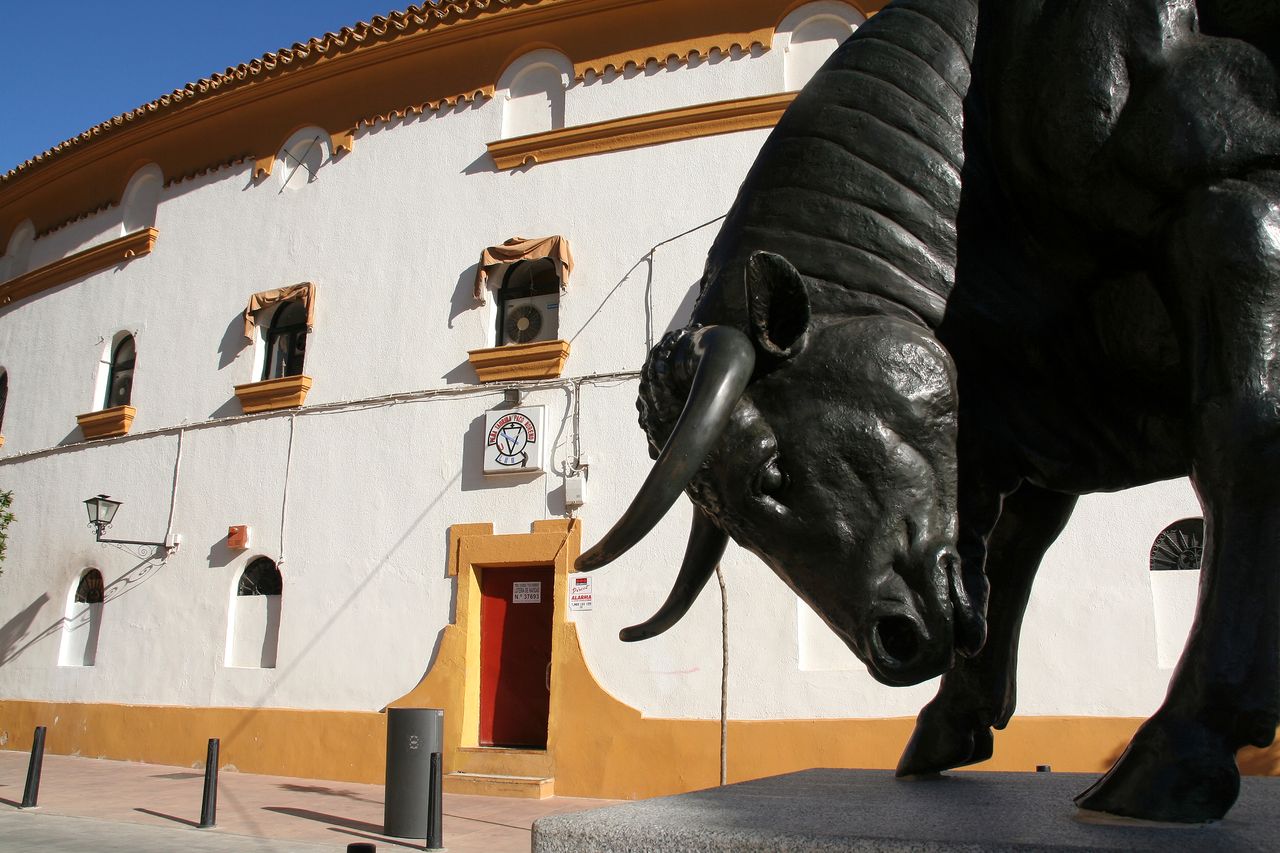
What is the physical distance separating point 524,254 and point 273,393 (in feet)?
11.7

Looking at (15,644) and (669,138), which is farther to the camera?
(15,644)

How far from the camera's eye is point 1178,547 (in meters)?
8.05

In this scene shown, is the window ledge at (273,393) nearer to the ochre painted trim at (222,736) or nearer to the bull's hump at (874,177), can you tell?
the ochre painted trim at (222,736)

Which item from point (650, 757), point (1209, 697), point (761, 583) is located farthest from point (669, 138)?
point (1209, 697)

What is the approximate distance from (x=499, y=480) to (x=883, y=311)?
874 centimetres

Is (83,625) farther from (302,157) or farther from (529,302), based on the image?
(529,302)

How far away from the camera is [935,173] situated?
1734 millimetres

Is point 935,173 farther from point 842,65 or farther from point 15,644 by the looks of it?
point 15,644

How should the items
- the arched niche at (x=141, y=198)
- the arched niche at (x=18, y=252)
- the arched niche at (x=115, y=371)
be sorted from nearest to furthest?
the arched niche at (x=115, y=371), the arched niche at (x=141, y=198), the arched niche at (x=18, y=252)

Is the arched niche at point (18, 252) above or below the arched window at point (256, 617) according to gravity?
above

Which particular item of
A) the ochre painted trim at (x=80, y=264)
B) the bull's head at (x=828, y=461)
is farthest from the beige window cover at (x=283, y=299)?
the bull's head at (x=828, y=461)

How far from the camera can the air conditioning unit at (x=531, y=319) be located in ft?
34.9

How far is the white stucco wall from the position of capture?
856 centimetres

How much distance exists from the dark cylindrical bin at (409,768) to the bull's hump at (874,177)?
20.4ft
